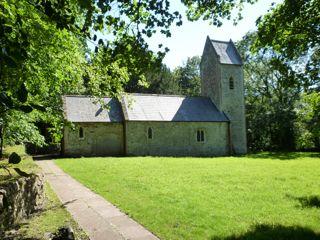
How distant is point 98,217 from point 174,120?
2275 cm

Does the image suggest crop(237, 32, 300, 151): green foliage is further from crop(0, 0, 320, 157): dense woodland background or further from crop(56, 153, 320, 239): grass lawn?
crop(0, 0, 320, 157): dense woodland background

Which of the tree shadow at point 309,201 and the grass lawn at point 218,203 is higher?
the grass lawn at point 218,203

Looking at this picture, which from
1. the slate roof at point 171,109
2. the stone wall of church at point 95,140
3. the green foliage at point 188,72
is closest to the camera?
the stone wall of church at point 95,140

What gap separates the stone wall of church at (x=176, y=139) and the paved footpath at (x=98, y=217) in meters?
17.4

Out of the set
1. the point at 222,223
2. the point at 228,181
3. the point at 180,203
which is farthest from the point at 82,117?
the point at 222,223

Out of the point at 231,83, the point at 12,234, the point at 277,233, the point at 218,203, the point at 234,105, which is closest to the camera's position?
the point at 12,234

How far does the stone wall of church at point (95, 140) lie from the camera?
2670 cm

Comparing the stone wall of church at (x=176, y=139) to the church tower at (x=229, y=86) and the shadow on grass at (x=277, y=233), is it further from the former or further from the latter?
the shadow on grass at (x=277, y=233)

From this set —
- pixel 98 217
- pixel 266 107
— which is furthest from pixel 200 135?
pixel 98 217

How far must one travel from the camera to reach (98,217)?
7383 millimetres

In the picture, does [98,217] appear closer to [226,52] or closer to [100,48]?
[100,48]

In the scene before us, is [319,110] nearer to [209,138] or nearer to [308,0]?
[308,0]

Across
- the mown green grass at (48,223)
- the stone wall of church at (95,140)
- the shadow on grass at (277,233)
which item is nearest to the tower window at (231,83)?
the stone wall of church at (95,140)

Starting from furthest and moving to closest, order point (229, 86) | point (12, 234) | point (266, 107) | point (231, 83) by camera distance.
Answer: point (266, 107) < point (231, 83) < point (229, 86) < point (12, 234)
